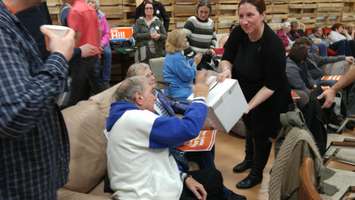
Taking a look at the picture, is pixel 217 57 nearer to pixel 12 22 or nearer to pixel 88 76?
pixel 88 76

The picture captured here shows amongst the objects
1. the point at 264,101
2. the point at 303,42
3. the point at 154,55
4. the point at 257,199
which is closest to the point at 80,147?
the point at 264,101

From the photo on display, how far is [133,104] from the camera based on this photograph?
5.90ft

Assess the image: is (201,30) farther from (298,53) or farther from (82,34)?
(82,34)

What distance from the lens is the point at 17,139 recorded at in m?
1.01

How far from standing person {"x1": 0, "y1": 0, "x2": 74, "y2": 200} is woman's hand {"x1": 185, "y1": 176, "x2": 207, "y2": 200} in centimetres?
92

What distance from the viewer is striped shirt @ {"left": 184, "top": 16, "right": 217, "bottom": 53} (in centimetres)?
527

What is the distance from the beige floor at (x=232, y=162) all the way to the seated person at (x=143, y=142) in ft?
4.17

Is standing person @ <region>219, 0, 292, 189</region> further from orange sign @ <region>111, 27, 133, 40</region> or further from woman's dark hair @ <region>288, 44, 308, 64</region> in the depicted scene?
orange sign @ <region>111, 27, 133, 40</region>

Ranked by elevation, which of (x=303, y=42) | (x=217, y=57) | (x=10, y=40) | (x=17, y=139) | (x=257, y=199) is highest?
(x=10, y=40)

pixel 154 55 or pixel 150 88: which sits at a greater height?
pixel 150 88

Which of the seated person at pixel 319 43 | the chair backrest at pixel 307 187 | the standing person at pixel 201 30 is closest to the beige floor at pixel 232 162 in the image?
the standing person at pixel 201 30

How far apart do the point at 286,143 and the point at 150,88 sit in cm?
71

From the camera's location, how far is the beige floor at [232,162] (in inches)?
119

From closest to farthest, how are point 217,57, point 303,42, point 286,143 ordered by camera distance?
point 286,143 → point 303,42 → point 217,57
